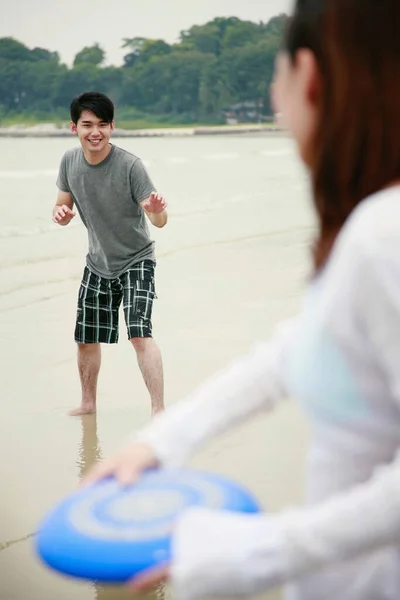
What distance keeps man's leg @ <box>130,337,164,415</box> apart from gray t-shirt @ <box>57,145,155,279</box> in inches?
16.3

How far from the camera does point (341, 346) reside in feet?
3.61

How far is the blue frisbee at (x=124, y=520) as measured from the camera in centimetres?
115

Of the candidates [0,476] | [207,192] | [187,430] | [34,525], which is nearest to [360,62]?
[187,430]

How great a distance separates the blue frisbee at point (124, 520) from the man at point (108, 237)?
3815mm

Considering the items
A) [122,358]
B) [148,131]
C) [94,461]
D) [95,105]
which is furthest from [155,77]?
[94,461]

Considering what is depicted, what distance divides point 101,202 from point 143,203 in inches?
11.0

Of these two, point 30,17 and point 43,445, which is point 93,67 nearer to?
point 30,17

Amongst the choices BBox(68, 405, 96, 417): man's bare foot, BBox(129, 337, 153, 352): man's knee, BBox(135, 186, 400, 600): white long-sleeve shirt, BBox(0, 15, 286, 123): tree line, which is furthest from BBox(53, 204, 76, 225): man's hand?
BBox(0, 15, 286, 123): tree line

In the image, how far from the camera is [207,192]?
1345 inches

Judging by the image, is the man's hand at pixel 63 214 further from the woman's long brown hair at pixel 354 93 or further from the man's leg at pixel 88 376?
the woman's long brown hair at pixel 354 93

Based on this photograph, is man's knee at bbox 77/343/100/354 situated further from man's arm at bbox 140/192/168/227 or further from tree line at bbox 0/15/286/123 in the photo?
tree line at bbox 0/15/286/123

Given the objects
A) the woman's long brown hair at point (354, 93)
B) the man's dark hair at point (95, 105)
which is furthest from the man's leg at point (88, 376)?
the woman's long brown hair at point (354, 93)

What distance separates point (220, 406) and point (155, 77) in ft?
209

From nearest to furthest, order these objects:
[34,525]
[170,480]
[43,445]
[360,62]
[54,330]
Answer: [360,62]
[170,480]
[34,525]
[43,445]
[54,330]
